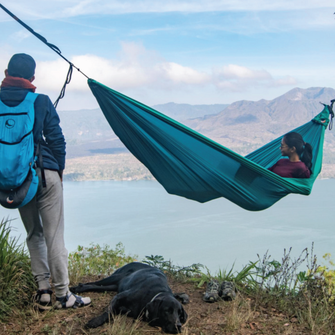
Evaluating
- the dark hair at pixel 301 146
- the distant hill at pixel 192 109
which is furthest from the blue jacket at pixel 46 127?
the distant hill at pixel 192 109

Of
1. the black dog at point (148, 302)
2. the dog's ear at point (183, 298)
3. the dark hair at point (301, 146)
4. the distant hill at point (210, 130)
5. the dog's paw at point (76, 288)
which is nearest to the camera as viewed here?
the black dog at point (148, 302)

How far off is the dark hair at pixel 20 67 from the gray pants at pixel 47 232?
0.60m

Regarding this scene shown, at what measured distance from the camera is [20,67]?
2225 mm

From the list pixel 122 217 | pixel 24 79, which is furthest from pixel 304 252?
pixel 122 217

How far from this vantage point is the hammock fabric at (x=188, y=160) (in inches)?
106

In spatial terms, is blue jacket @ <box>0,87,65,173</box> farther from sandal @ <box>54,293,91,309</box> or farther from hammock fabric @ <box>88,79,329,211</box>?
sandal @ <box>54,293,91,309</box>

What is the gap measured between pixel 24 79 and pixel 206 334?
1.86 meters

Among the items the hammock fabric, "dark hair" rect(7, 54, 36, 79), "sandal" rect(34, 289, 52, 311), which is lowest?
"sandal" rect(34, 289, 52, 311)

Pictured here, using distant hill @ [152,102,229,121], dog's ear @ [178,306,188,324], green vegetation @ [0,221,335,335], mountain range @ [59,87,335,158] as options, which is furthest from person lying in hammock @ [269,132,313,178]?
distant hill @ [152,102,229,121]

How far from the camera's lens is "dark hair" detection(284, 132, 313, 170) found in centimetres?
341

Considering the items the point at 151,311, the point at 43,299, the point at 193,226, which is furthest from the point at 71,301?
the point at 193,226

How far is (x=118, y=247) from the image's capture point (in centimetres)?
403

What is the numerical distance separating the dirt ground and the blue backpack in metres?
0.76

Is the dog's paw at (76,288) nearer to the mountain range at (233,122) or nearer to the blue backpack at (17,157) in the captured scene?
the blue backpack at (17,157)
